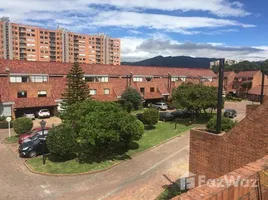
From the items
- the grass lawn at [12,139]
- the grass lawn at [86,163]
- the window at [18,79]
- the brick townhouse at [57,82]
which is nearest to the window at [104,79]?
the brick townhouse at [57,82]

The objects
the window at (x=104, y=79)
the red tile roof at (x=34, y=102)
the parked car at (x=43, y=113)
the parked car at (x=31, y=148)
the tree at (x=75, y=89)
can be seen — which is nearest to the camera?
the parked car at (x=31, y=148)

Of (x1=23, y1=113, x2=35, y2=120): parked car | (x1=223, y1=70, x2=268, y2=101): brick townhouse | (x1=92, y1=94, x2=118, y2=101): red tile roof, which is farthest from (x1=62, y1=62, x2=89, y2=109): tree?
(x1=223, y1=70, x2=268, y2=101): brick townhouse

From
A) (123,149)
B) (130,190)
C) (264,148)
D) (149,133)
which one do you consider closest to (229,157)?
(264,148)

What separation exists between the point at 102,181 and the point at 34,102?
24.1m

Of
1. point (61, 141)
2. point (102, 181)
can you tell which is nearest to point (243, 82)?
point (61, 141)

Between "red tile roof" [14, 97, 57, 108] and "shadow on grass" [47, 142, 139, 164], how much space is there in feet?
56.2

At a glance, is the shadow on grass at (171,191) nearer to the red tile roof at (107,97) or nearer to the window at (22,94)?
the window at (22,94)

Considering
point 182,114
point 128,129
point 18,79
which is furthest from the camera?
point 182,114

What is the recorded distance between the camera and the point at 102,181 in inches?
575

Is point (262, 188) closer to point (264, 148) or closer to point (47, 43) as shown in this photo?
point (264, 148)

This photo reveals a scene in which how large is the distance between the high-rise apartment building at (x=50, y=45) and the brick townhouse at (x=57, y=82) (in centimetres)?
5274

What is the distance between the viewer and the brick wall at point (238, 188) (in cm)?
349

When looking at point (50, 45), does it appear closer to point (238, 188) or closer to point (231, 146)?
point (231, 146)

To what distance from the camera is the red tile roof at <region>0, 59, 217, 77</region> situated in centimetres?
3591
